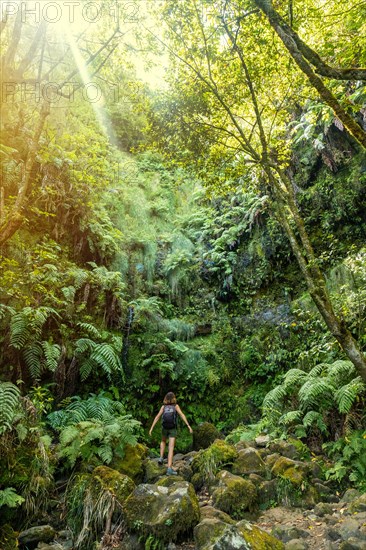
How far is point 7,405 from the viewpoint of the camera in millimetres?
4590

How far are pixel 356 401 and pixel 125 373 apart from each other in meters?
5.38

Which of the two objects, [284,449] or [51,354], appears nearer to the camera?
[284,449]

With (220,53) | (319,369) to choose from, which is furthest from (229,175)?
(319,369)

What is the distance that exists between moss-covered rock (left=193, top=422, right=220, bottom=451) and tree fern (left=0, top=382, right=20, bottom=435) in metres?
4.36

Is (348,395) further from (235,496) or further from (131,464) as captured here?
(131,464)

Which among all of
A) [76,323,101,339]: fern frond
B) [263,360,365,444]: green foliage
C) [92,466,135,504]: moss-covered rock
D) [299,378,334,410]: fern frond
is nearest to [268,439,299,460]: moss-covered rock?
[263,360,365,444]: green foliage

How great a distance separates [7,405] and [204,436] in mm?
4623

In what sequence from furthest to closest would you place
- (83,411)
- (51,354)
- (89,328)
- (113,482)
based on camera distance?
(89,328)
(83,411)
(51,354)
(113,482)

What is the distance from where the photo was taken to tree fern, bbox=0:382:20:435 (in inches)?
175

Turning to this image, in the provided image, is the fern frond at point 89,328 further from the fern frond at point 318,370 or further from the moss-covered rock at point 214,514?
the fern frond at point 318,370

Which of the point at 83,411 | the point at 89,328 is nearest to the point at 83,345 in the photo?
the point at 89,328

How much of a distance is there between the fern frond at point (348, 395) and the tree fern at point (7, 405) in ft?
15.5

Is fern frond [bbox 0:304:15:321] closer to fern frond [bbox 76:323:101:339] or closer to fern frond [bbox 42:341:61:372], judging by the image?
fern frond [bbox 42:341:61:372]

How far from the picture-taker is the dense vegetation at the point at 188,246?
501 cm
